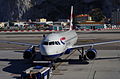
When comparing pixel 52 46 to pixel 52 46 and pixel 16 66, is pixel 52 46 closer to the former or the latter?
pixel 52 46

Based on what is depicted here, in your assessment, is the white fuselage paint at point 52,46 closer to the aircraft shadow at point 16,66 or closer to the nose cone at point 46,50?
the nose cone at point 46,50

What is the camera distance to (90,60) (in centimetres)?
3569

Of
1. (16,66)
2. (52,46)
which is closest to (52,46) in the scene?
(52,46)

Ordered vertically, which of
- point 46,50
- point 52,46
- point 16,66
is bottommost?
point 16,66

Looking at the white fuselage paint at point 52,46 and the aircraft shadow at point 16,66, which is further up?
the white fuselage paint at point 52,46

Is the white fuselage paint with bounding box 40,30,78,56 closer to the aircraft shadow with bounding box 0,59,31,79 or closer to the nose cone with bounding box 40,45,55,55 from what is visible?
the nose cone with bounding box 40,45,55,55

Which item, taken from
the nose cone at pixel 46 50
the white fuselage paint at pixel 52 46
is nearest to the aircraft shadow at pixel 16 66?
the nose cone at pixel 46 50

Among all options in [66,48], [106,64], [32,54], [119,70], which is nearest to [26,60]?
[32,54]

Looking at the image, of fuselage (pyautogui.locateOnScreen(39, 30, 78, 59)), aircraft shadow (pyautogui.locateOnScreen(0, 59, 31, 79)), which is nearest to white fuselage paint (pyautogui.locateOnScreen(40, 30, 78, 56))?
fuselage (pyautogui.locateOnScreen(39, 30, 78, 59))

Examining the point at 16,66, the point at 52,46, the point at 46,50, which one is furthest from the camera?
the point at 16,66

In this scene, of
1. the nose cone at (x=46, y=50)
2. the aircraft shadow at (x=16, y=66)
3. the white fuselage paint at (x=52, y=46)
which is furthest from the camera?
the white fuselage paint at (x=52, y=46)

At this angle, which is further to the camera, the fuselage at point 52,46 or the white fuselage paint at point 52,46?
the white fuselage paint at point 52,46

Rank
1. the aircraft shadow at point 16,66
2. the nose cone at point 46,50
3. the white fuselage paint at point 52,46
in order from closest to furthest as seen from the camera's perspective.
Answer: the nose cone at point 46,50 → the aircraft shadow at point 16,66 → the white fuselage paint at point 52,46

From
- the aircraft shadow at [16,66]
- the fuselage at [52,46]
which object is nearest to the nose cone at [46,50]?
the fuselage at [52,46]
